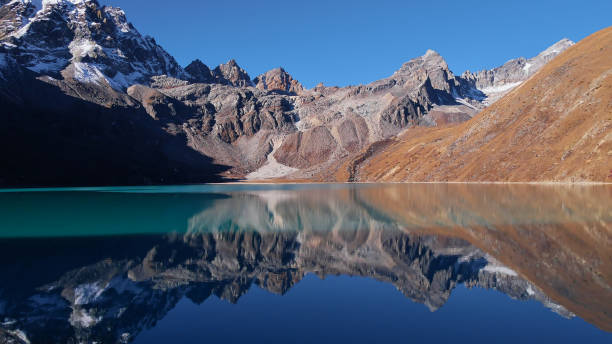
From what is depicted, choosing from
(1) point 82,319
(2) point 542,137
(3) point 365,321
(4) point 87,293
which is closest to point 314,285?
(3) point 365,321

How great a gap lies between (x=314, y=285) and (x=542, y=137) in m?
111

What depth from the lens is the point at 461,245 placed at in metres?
21.7

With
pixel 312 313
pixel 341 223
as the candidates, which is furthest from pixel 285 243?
pixel 312 313

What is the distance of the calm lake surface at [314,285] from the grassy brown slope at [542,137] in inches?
2939

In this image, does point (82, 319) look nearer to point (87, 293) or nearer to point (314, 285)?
point (87, 293)

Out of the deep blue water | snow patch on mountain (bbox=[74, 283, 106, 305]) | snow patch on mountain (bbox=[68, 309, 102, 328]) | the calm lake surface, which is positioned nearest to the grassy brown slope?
the calm lake surface

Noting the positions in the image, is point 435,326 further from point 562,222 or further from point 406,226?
point 562,222

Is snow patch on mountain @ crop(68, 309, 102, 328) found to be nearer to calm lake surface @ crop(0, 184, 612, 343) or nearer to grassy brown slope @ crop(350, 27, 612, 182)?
calm lake surface @ crop(0, 184, 612, 343)

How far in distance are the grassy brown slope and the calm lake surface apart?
7465cm

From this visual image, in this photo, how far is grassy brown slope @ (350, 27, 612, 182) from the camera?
8862 centimetres

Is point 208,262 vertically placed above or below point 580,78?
below

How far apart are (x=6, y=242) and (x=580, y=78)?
141 meters

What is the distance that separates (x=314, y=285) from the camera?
15.6m

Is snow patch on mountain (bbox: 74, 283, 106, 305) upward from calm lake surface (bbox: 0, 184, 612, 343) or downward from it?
upward
